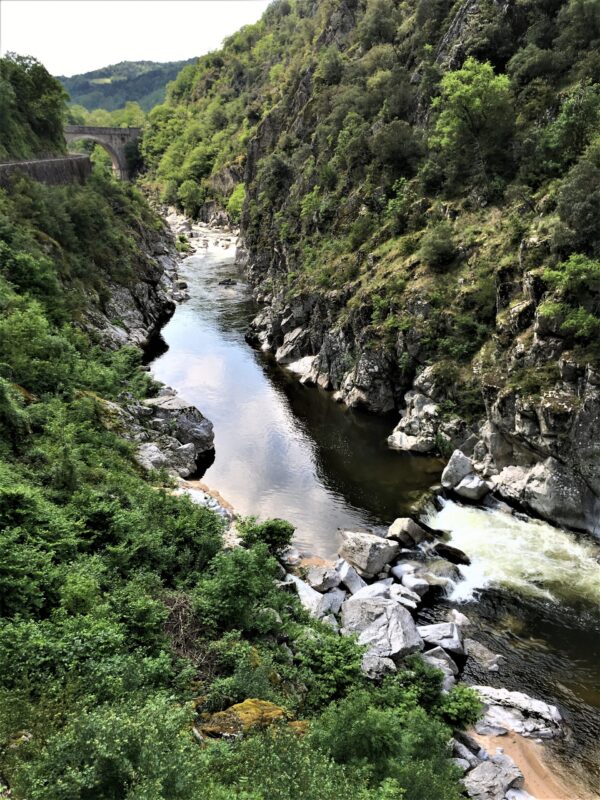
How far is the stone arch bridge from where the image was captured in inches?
4727

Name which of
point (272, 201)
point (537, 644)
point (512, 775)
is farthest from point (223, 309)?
point (512, 775)

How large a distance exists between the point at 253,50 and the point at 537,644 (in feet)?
476

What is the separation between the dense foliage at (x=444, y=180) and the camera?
92.8 ft

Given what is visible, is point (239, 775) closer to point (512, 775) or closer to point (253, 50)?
point (512, 775)

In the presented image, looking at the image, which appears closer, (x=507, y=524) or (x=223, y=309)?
(x=507, y=524)

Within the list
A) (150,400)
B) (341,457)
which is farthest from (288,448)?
(150,400)

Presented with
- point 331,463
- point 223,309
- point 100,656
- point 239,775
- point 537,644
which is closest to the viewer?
point 239,775

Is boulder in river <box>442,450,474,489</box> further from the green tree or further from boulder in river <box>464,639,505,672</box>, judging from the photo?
the green tree

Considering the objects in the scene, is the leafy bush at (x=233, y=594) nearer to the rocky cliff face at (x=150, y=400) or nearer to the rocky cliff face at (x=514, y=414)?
the rocky cliff face at (x=150, y=400)

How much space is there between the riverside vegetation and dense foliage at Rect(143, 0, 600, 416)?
55.8 feet

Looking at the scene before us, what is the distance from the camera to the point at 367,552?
68.4ft

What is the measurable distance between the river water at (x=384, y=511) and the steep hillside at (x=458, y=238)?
192 cm

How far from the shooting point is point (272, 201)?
62.9 m

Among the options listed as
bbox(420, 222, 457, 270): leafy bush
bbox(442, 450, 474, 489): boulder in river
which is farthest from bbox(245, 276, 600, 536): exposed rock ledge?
bbox(420, 222, 457, 270): leafy bush
